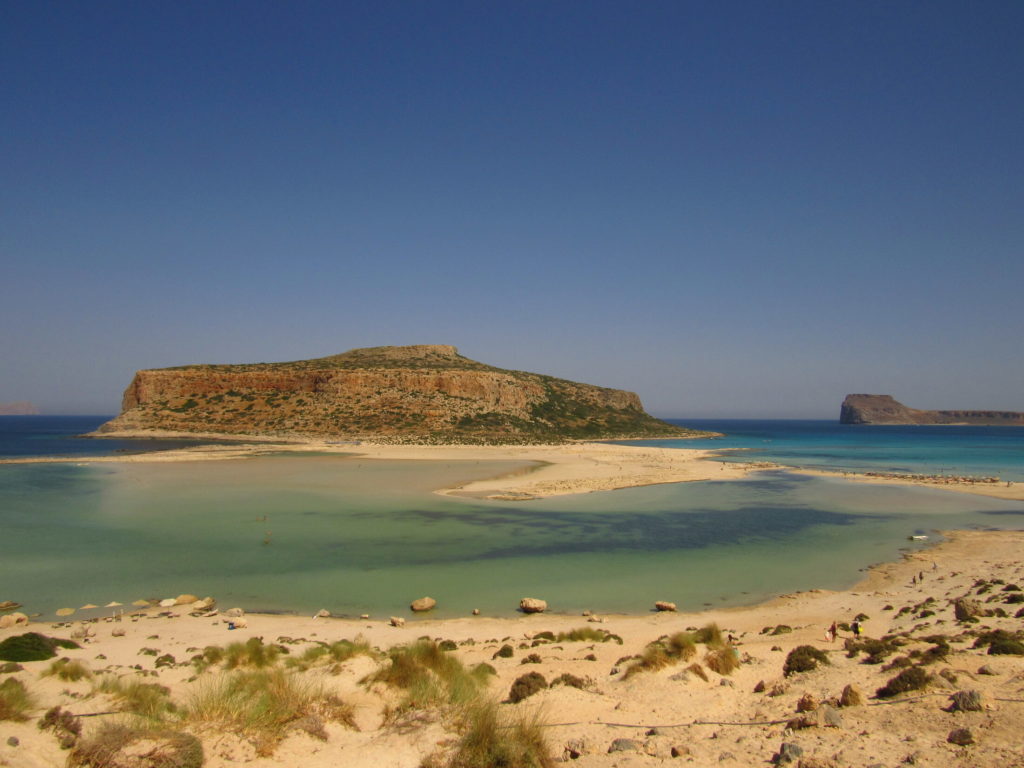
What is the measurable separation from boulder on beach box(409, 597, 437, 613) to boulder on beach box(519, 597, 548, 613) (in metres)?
2.04

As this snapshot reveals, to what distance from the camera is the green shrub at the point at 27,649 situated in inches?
340

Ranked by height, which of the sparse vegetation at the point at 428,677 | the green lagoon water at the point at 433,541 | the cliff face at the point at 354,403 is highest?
the cliff face at the point at 354,403

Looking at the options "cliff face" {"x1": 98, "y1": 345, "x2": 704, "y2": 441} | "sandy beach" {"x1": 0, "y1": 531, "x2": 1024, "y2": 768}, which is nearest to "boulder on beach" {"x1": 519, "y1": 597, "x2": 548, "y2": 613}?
"sandy beach" {"x1": 0, "y1": 531, "x2": 1024, "y2": 768}

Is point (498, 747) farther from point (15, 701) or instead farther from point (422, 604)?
point (422, 604)

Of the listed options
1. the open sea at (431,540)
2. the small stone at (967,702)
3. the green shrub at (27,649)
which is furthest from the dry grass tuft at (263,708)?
the small stone at (967,702)

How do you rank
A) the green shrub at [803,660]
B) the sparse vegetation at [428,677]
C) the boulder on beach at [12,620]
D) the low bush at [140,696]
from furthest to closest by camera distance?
the boulder on beach at [12,620]
the green shrub at [803,660]
the sparse vegetation at [428,677]
the low bush at [140,696]

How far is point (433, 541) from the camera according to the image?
65.2ft

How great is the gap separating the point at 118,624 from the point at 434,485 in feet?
71.6

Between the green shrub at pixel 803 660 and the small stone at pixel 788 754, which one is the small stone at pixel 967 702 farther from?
the green shrub at pixel 803 660

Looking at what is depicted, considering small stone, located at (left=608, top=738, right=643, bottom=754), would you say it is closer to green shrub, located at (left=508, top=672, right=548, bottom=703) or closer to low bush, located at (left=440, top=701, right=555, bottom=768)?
low bush, located at (left=440, top=701, right=555, bottom=768)

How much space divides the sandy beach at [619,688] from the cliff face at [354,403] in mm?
57229

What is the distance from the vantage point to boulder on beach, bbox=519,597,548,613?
13.2 metres

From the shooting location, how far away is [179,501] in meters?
26.9

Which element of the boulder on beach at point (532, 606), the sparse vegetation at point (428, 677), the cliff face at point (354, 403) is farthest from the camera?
the cliff face at point (354, 403)
